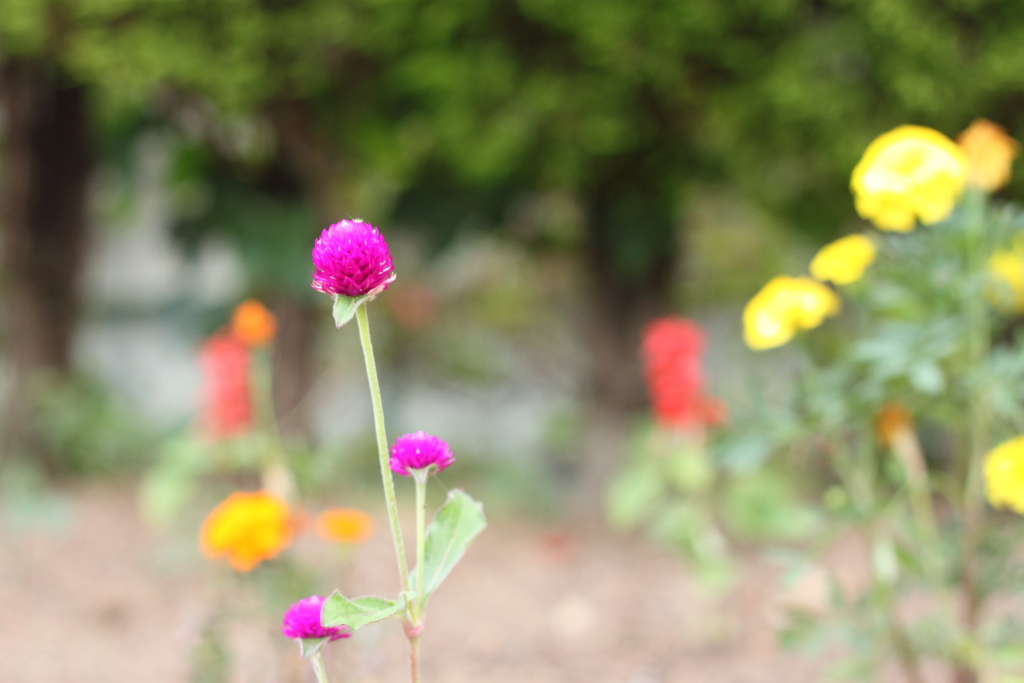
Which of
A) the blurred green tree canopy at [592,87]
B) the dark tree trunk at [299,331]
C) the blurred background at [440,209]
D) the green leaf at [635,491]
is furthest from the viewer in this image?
the dark tree trunk at [299,331]

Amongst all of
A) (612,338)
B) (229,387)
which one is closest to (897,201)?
(229,387)

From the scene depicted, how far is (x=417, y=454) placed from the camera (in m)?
0.87

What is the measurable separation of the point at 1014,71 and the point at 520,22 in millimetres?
1496

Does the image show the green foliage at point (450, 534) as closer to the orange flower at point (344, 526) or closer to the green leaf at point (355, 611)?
the green leaf at point (355, 611)

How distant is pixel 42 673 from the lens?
206cm

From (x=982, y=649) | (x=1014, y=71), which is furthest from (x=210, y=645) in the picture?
(x=1014, y=71)

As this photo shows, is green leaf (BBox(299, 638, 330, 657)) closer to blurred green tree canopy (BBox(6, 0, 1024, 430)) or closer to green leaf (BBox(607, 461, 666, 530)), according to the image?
green leaf (BBox(607, 461, 666, 530))

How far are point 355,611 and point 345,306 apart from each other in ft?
1.06

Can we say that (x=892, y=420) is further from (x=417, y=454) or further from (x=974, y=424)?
(x=417, y=454)

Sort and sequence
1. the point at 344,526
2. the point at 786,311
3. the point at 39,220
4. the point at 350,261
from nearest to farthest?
the point at 350,261, the point at 786,311, the point at 344,526, the point at 39,220

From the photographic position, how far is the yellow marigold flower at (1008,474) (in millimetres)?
1313

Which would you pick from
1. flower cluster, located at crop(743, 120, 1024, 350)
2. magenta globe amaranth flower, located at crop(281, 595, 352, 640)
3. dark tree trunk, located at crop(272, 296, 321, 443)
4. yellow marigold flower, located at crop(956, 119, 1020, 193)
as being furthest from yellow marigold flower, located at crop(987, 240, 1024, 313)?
dark tree trunk, located at crop(272, 296, 321, 443)

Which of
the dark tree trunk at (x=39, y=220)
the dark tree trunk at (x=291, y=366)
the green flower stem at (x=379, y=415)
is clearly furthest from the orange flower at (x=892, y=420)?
the dark tree trunk at (x=39, y=220)

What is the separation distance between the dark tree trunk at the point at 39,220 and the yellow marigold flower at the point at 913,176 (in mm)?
3752
